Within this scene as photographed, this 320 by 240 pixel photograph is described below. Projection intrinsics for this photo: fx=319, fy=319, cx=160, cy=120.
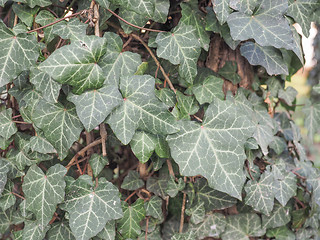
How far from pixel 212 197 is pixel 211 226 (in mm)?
102

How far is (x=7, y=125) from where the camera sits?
983 mm

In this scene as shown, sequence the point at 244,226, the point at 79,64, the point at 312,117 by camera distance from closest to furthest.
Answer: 1. the point at 79,64
2. the point at 244,226
3. the point at 312,117

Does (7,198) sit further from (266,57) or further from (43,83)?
(266,57)

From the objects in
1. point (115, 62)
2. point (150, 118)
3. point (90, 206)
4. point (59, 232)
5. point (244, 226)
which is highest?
point (115, 62)

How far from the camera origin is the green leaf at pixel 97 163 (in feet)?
3.12

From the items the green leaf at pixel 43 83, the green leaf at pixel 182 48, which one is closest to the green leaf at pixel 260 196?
the green leaf at pixel 182 48

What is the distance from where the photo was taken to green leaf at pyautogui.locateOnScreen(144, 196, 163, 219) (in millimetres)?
1021

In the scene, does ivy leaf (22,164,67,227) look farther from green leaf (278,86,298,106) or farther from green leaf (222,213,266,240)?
green leaf (278,86,298,106)

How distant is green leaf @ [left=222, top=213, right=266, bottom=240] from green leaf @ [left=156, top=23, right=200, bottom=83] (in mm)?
540

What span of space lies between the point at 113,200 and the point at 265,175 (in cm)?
51

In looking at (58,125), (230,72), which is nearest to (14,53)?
(58,125)

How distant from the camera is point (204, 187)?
1.08m

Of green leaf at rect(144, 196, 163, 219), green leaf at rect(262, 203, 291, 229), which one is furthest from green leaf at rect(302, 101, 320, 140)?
green leaf at rect(144, 196, 163, 219)

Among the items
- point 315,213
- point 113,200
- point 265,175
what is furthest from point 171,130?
point 315,213
